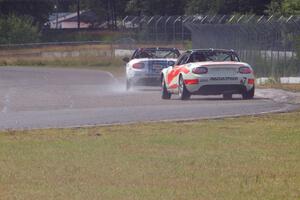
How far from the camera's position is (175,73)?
25.5 m

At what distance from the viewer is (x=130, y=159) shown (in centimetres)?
1216

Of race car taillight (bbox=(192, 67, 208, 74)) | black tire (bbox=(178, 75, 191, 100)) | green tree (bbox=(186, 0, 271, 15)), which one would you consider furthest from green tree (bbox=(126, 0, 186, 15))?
race car taillight (bbox=(192, 67, 208, 74))

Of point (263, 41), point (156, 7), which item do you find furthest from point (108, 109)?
point (156, 7)

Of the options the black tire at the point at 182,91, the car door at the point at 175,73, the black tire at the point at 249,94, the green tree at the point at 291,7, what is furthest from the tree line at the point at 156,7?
the black tire at the point at 249,94

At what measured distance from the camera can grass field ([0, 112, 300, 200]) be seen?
388 inches

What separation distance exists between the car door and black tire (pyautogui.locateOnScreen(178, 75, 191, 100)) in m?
0.26

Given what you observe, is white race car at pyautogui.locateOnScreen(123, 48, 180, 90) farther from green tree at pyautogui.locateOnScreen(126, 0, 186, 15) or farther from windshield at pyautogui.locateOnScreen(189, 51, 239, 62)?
green tree at pyautogui.locateOnScreen(126, 0, 186, 15)

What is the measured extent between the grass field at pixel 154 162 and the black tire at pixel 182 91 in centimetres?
775

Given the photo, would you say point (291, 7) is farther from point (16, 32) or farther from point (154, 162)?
point (154, 162)

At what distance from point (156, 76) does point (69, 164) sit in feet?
62.9

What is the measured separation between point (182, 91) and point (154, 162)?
12.9m

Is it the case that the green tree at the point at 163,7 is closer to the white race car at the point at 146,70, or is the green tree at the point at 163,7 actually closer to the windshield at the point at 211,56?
the white race car at the point at 146,70

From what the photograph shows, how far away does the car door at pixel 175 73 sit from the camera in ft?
83.0

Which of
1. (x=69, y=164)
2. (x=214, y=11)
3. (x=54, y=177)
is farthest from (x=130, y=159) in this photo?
(x=214, y=11)
